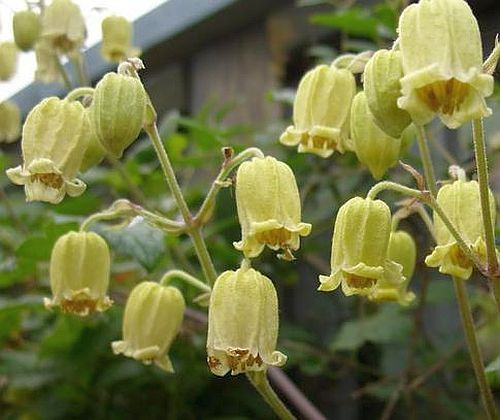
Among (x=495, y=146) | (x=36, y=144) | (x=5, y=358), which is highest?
(x=36, y=144)

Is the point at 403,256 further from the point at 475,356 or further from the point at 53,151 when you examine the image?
the point at 53,151

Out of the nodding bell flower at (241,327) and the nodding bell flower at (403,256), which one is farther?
the nodding bell flower at (403,256)

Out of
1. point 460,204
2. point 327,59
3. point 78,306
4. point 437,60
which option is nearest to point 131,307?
point 78,306

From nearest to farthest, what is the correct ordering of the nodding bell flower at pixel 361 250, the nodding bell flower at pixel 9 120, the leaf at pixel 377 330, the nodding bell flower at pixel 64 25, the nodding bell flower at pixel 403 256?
the nodding bell flower at pixel 361 250, the nodding bell flower at pixel 403 256, the nodding bell flower at pixel 64 25, the nodding bell flower at pixel 9 120, the leaf at pixel 377 330

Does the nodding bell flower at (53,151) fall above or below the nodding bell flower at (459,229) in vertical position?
above

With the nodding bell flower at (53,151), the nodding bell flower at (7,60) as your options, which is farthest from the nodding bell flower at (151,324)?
the nodding bell flower at (7,60)

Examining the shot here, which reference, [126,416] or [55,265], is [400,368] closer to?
[126,416]

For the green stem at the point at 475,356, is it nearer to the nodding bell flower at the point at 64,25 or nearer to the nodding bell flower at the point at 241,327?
the nodding bell flower at the point at 241,327
